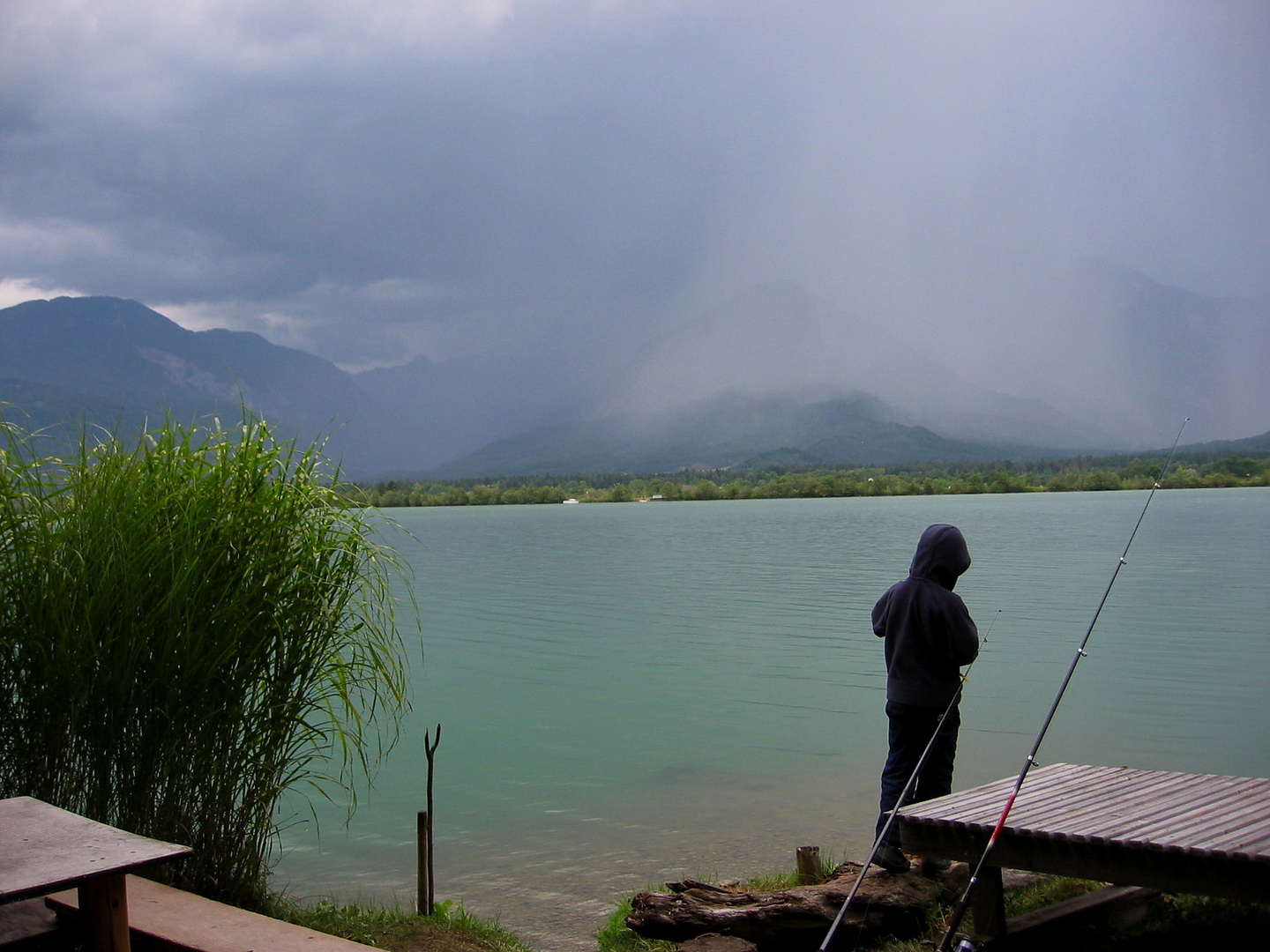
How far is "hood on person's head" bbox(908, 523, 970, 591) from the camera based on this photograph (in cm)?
565

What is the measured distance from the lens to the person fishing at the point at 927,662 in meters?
5.52

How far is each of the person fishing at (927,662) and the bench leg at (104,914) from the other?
361 centimetres

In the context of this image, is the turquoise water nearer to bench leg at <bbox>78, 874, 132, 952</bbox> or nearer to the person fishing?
the person fishing

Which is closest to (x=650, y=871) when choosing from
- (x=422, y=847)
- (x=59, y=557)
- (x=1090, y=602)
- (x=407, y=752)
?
(x=422, y=847)

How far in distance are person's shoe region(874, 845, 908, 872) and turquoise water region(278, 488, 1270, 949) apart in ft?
6.54

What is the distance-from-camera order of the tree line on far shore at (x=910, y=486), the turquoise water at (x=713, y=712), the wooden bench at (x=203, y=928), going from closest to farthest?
the wooden bench at (x=203, y=928), the turquoise water at (x=713, y=712), the tree line on far shore at (x=910, y=486)

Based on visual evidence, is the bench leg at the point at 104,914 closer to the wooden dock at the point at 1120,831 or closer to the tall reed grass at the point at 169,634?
the tall reed grass at the point at 169,634

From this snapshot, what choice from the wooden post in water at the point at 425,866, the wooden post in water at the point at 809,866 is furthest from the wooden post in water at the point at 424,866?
the wooden post in water at the point at 809,866

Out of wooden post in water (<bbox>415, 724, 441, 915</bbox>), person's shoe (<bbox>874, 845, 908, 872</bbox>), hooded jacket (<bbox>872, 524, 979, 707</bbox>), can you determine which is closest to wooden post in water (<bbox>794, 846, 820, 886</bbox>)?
person's shoe (<bbox>874, 845, 908, 872</bbox>)

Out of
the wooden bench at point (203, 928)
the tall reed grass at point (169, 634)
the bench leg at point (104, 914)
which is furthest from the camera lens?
the tall reed grass at point (169, 634)

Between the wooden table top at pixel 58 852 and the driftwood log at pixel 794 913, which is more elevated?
the wooden table top at pixel 58 852

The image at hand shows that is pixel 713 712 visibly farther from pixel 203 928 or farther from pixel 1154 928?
pixel 203 928

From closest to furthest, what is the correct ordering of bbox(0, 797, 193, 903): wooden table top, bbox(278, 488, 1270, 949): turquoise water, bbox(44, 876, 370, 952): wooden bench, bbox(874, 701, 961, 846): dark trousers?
bbox(0, 797, 193, 903): wooden table top → bbox(44, 876, 370, 952): wooden bench → bbox(874, 701, 961, 846): dark trousers → bbox(278, 488, 1270, 949): turquoise water

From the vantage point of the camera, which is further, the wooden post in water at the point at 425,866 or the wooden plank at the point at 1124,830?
the wooden post in water at the point at 425,866
